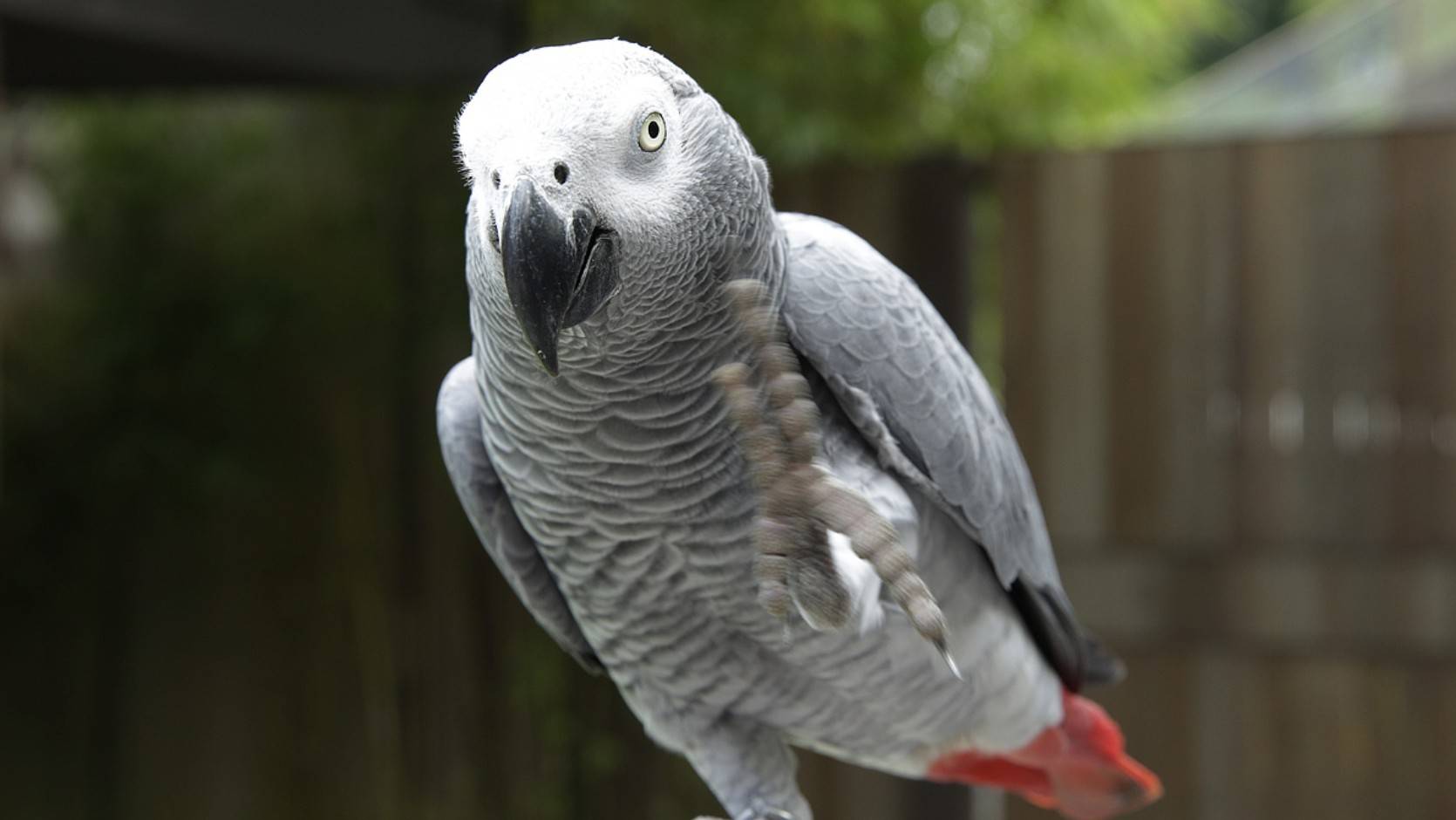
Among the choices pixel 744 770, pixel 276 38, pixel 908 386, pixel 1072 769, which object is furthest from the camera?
pixel 276 38

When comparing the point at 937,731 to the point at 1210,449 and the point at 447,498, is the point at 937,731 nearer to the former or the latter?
the point at 1210,449

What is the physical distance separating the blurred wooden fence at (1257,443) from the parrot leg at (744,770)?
1.06 meters

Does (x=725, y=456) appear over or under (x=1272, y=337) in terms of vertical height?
under

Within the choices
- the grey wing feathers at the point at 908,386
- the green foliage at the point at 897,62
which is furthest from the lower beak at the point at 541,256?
the green foliage at the point at 897,62

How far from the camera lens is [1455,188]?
1828mm

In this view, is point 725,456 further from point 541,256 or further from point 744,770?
point 744,770

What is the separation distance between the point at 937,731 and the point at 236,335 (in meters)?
1.92

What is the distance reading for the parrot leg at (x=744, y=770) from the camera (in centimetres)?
104

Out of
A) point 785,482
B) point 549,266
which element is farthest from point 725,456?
point 549,266

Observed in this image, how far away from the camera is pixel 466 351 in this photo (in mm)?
2201

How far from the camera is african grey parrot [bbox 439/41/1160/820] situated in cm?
66

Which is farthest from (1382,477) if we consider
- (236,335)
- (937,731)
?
(236,335)

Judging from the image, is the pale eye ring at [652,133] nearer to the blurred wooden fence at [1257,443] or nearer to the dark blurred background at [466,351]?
the dark blurred background at [466,351]

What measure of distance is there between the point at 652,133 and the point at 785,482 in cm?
22
